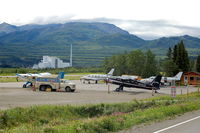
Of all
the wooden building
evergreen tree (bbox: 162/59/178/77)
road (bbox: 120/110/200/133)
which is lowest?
the wooden building

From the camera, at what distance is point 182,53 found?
75.8 meters

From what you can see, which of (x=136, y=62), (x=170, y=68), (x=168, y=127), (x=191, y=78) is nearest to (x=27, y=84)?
(x=168, y=127)

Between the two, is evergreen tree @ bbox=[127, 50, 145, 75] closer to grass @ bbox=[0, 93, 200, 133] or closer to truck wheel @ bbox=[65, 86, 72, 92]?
truck wheel @ bbox=[65, 86, 72, 92]

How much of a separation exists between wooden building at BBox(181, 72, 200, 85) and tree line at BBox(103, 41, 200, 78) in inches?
149

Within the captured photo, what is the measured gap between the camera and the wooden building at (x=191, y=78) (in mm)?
69562

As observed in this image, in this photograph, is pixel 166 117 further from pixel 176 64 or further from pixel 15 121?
pixel 176 64

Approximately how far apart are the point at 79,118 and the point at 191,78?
56.0 meters

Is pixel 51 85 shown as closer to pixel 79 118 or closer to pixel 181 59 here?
pixel 79 118

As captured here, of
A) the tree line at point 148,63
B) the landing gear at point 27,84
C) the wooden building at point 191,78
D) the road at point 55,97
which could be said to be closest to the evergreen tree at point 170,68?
the tree line at point 148,63

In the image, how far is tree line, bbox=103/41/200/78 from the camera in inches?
2965

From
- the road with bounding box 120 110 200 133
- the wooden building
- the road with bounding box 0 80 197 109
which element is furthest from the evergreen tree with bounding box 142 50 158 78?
the road with bounding box 120 110 200 133

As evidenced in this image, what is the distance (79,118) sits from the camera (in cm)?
1927

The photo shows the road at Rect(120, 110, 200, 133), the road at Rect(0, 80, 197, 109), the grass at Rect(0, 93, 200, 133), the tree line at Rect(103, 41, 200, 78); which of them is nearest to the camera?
the grass at Rect(0, 93, 200, 133)

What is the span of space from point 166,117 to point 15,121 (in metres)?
8.35
